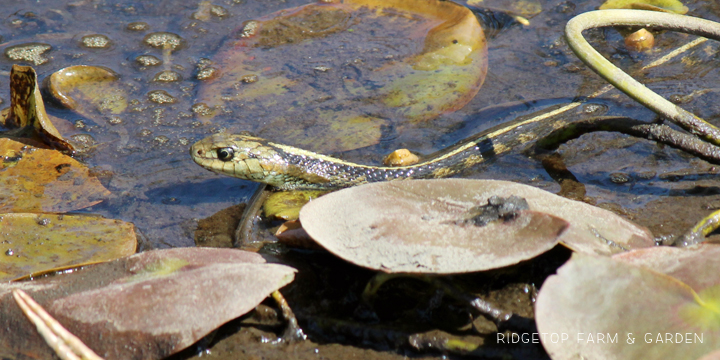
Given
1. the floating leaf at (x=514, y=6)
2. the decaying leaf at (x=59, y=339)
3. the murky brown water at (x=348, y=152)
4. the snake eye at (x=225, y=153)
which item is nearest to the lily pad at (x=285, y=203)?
the murky brown water at (x=348, y=152)

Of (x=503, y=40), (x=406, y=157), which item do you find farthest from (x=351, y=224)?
(x=503, y=40)

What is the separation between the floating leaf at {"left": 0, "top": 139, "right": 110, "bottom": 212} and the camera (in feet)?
10.5

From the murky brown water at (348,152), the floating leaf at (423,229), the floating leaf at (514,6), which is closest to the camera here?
the floating leaf at (423,229)

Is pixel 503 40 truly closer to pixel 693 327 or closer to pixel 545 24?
pixel 545 24

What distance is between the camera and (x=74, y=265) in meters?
2.50

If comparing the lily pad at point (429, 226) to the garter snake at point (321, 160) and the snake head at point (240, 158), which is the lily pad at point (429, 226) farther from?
the snake head at point (240, 158)

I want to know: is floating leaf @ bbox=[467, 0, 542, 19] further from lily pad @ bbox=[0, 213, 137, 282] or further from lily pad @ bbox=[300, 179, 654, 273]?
lily pad @ bbox=[0, 213, 137, 282]

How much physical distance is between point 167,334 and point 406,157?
2439 mm

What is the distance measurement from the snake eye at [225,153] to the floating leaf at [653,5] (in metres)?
3.33

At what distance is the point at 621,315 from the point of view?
62.1 inches

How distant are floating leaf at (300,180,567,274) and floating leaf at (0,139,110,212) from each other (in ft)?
6.44

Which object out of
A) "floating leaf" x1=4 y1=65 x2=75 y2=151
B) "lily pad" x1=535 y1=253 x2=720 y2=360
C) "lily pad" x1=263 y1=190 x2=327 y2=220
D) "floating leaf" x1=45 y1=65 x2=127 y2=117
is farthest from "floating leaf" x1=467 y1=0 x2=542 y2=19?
"lily pad" x1=535 y1=253 x2=720 y2=360

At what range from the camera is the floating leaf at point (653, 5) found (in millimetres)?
4723

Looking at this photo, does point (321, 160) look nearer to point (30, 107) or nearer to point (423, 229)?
point (30, 107)
